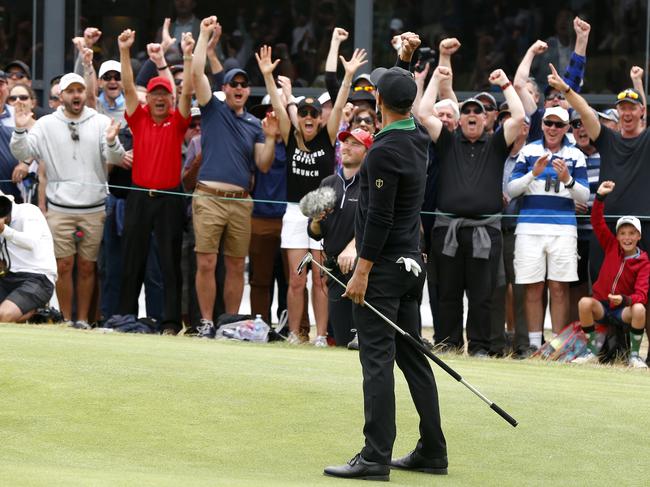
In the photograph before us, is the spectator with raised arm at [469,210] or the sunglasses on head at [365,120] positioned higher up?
the sunglasses on head at [365,120]

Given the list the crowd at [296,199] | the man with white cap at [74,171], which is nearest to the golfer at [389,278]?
the crowd at [296,199]

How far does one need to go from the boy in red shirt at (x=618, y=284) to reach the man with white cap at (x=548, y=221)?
21.7 inches

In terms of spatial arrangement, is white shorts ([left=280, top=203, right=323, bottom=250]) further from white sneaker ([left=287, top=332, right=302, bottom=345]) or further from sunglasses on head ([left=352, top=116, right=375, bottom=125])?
sunglasses on head ([left=352, top=116, right=375, bottom=125])

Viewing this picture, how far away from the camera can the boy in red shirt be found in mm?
11867

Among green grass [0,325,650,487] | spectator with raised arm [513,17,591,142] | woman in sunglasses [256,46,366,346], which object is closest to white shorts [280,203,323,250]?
woman in sunglasses [256,46,366,346]

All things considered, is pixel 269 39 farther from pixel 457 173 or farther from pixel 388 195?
pixel 388 195

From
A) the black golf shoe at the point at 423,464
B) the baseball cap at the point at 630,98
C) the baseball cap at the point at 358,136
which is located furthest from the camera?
the baseball cap at the point at 630,98

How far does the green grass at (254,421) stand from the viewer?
6.93 m

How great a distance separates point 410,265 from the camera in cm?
697

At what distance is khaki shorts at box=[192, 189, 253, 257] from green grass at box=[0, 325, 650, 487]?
2668mm

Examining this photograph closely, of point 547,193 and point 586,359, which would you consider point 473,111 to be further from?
point 586,359

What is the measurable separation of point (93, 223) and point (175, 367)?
4.35 metres

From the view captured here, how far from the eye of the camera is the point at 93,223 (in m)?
13.4

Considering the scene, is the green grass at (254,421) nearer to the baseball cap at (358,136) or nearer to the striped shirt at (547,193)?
the baseball cap at (358,136)
